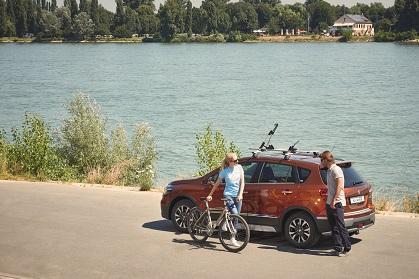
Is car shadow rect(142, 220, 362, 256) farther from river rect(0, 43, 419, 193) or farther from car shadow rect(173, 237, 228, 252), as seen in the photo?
river rect(0, 43, 419, 193)

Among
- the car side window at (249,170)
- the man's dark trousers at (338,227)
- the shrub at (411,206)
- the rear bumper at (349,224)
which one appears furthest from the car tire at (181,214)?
the shrub at (411,206)

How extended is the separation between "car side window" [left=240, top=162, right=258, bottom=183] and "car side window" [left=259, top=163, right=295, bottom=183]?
200 millimetres

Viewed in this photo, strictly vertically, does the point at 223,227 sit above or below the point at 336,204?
below

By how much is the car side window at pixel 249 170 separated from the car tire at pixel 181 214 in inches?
53.6

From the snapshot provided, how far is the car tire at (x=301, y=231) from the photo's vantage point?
12.8m

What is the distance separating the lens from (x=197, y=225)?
13.5 meters

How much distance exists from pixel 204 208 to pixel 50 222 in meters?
3.55

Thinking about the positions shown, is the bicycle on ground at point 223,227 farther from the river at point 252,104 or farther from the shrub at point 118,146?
the river at point 252,104

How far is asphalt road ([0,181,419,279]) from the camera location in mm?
11625

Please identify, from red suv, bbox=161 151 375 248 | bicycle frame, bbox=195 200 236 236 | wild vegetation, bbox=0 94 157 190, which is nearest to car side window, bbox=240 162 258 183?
red suv, bbox=161 151 375 248

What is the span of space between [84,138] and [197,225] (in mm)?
14779

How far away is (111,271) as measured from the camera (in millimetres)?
11742

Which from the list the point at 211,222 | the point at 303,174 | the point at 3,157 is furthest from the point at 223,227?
the point at 3,157

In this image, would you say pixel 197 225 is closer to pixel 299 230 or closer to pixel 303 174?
pixel 299 230
